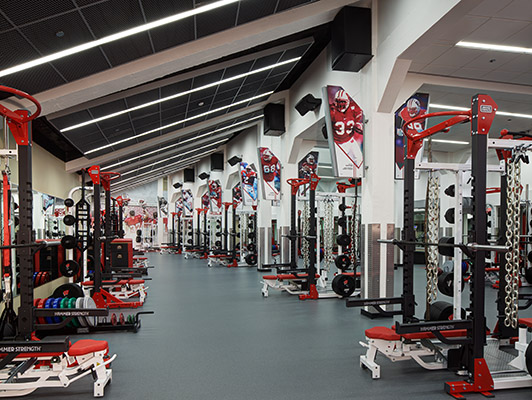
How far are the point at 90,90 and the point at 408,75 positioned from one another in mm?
4771

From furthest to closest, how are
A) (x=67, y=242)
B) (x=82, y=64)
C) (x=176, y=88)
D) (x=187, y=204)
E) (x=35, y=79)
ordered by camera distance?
(x=187, y=204)
(x=176, y=88)
(x=67, y=242)
(x=82, y=64)
(x=35, y=79)

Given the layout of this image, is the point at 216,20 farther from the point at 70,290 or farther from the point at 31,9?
the point at 70,290

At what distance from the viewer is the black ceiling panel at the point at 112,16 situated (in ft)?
12.2

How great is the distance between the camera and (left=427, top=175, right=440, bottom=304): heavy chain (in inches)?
165

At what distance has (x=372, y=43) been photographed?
20.8 feet

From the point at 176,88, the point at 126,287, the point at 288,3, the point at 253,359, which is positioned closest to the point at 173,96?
the point at 176,88

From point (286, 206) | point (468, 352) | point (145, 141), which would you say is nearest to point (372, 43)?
point (468, 352)

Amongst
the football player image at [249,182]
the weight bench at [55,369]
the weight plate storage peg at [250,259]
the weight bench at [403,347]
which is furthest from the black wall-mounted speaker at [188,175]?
the weight bench at [403,347]

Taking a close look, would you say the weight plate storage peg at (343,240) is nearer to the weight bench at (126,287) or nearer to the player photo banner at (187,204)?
the weight bench at (126,287)

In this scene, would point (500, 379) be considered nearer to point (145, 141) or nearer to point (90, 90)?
point (90, 90)

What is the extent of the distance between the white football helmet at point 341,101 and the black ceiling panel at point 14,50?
4.16 m

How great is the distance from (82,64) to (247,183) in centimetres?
822

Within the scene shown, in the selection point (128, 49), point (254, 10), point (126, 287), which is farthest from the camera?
point (126, 287)

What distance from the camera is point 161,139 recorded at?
35.3ft
